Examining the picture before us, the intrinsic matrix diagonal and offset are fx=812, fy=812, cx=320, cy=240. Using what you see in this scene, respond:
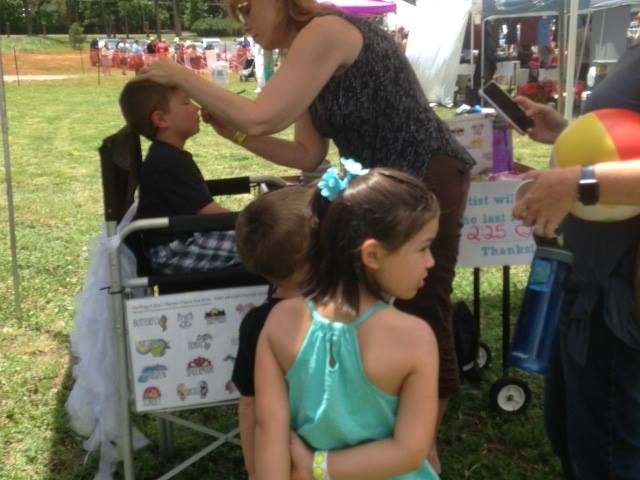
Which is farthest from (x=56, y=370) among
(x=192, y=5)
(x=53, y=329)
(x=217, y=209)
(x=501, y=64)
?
(x=192, y=5)

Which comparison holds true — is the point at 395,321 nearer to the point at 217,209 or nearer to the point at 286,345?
the point at 286,345

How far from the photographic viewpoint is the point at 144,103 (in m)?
2.53

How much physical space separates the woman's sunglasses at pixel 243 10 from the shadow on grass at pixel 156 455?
1.60 meters

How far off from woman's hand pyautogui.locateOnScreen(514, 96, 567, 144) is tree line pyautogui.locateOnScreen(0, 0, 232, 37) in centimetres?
3746

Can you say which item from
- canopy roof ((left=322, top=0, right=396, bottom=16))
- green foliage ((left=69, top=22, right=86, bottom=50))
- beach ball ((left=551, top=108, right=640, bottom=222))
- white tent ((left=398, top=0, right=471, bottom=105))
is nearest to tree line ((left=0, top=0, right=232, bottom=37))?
green foliage ((left=69, top=22, right=86, bottom=50))

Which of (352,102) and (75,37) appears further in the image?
(75,37)

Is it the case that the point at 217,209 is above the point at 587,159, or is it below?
below

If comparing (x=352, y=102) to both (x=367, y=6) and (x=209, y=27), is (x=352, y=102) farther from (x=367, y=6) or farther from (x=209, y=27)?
(x=209, y=27)

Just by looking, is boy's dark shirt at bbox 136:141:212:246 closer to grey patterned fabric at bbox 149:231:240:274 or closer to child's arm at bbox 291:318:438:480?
grey patterned fabric at bbox 149:231:240:274

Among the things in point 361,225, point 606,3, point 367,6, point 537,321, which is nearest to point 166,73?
→ point 361,225

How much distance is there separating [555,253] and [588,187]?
73 cm

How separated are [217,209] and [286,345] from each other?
972 mm

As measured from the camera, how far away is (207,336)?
7.46 feet

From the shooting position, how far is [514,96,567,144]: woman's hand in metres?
2.29
